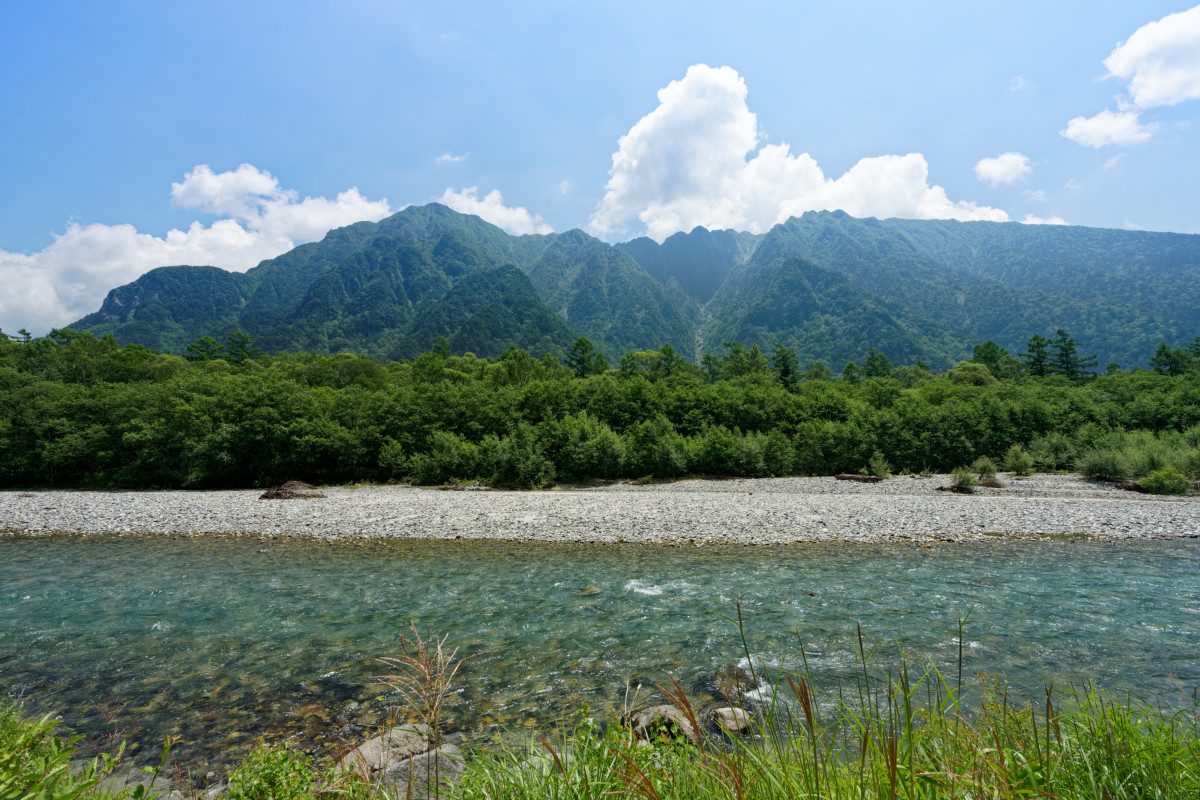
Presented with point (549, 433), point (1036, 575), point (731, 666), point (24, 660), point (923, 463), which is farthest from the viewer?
point (549, 433)

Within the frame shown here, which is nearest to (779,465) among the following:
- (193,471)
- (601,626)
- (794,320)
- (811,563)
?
(811,563)

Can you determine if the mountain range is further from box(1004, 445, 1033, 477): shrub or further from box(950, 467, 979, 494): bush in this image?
box(950, 467, 979, 494): bush

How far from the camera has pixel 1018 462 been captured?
25141 mm

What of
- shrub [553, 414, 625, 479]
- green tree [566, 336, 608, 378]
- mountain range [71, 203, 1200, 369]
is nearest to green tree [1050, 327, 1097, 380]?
green tree [566, 336, 608, 378]

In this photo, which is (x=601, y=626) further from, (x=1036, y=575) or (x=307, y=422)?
(x=307, y=422)

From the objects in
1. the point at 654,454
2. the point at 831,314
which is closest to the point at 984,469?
the point at 654,454

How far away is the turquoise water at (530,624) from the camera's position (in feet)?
21.5

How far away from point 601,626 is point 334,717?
14.6 ft

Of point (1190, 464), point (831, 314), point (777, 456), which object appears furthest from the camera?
point (831, 314)

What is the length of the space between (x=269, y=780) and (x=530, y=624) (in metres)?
5.99

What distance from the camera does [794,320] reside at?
15625 cm

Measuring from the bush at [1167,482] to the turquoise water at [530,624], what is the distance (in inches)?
385

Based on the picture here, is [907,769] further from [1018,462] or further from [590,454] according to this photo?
[1018,462]

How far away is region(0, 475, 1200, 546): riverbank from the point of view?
15.2 m
